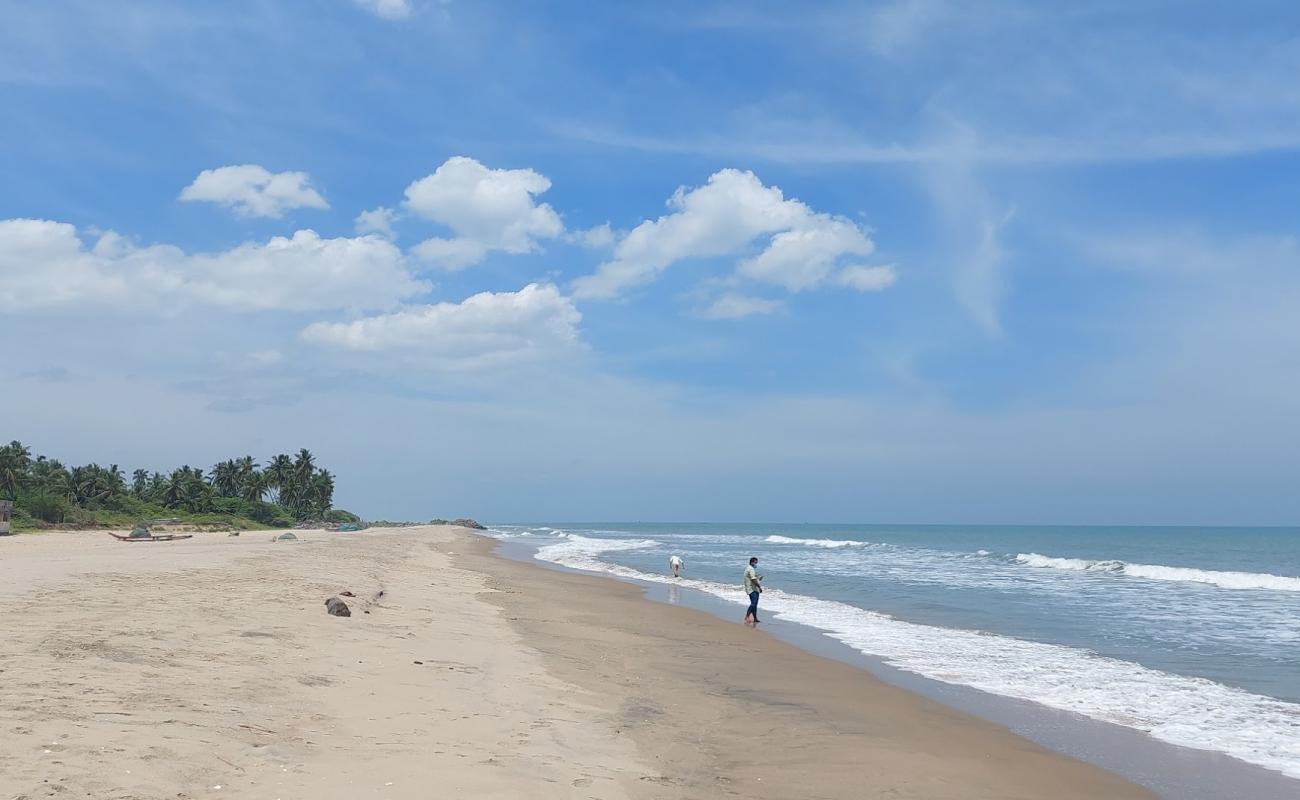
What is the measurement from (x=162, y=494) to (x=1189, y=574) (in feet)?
304

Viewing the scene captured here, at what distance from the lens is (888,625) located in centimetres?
2227

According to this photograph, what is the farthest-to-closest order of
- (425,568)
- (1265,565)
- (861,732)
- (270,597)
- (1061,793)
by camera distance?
(1265,565), (425,568), (270,597), (861,732), (1061,793)

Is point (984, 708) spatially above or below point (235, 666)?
below

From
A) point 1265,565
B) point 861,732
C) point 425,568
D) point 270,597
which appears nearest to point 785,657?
point 861,732

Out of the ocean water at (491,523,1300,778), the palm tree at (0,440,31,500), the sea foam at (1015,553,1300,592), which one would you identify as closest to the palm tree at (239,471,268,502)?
the palm tree at (0,440,31,500)

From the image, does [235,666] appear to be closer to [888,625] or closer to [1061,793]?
[1061,793]

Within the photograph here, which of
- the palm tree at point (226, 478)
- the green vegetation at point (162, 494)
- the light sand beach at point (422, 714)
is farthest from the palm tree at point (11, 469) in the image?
the light sand beach at point (422, 714)

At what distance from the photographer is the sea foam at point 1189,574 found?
40531 mm

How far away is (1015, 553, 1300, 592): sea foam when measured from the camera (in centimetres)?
4053

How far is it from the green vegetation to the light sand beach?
180ft

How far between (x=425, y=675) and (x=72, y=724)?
15.9 feet

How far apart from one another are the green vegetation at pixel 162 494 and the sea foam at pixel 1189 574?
7002 cm

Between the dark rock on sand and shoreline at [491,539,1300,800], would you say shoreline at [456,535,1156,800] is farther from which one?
the dark rock on sand

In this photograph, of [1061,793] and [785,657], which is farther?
[785,657]
